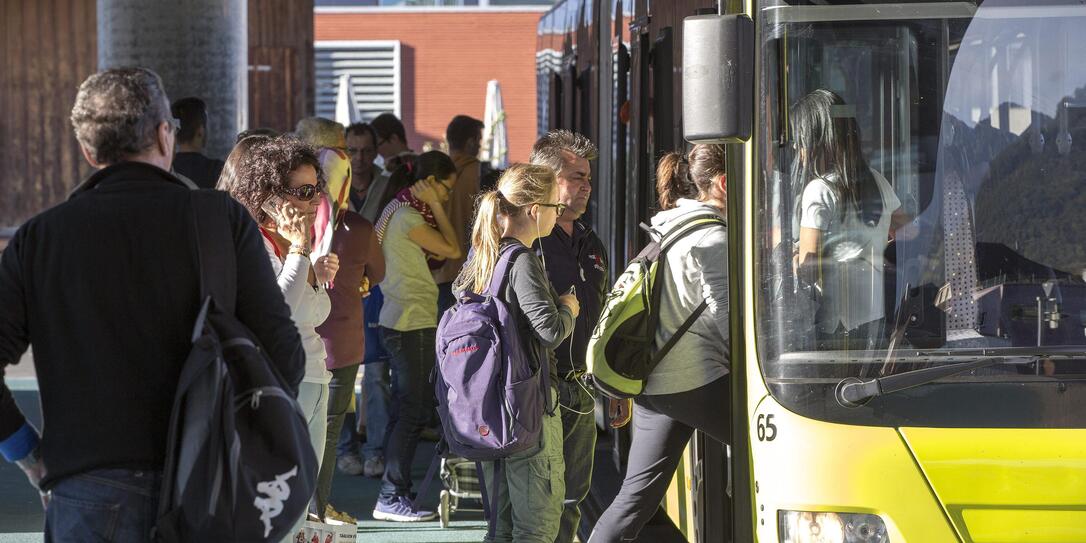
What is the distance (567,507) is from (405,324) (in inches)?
84.1

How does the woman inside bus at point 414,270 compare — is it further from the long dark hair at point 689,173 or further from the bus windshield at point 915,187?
the bus windshield at point 915,187

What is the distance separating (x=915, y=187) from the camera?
3.83 m

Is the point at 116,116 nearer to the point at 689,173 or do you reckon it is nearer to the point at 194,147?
the point at 689,173

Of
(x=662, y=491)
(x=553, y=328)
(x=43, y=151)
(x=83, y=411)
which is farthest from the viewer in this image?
(x=43, y=151)

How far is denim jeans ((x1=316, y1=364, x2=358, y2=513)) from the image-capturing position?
18.7 ft

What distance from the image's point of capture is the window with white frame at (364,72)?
31.8 metres

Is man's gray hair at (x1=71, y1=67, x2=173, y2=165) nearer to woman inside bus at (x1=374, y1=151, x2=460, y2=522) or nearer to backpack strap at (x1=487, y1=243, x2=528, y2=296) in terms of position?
backpack strap at (x1=487, y1=243, x2=528, y2=296)

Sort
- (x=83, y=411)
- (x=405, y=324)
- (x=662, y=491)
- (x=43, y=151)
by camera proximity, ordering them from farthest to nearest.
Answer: (x=43, y=151) < (x=405, y=324) < (x=662, y=491) < (x=83, y=411)

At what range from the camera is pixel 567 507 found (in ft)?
17.6

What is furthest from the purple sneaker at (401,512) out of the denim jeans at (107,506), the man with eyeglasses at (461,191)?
the denim jeans at (107,506)

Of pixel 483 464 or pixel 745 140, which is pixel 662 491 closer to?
pixel 483 464

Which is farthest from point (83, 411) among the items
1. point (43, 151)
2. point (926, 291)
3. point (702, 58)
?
point (43, 151)

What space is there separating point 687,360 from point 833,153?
1.08m

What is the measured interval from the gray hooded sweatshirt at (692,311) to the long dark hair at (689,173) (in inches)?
6.0
